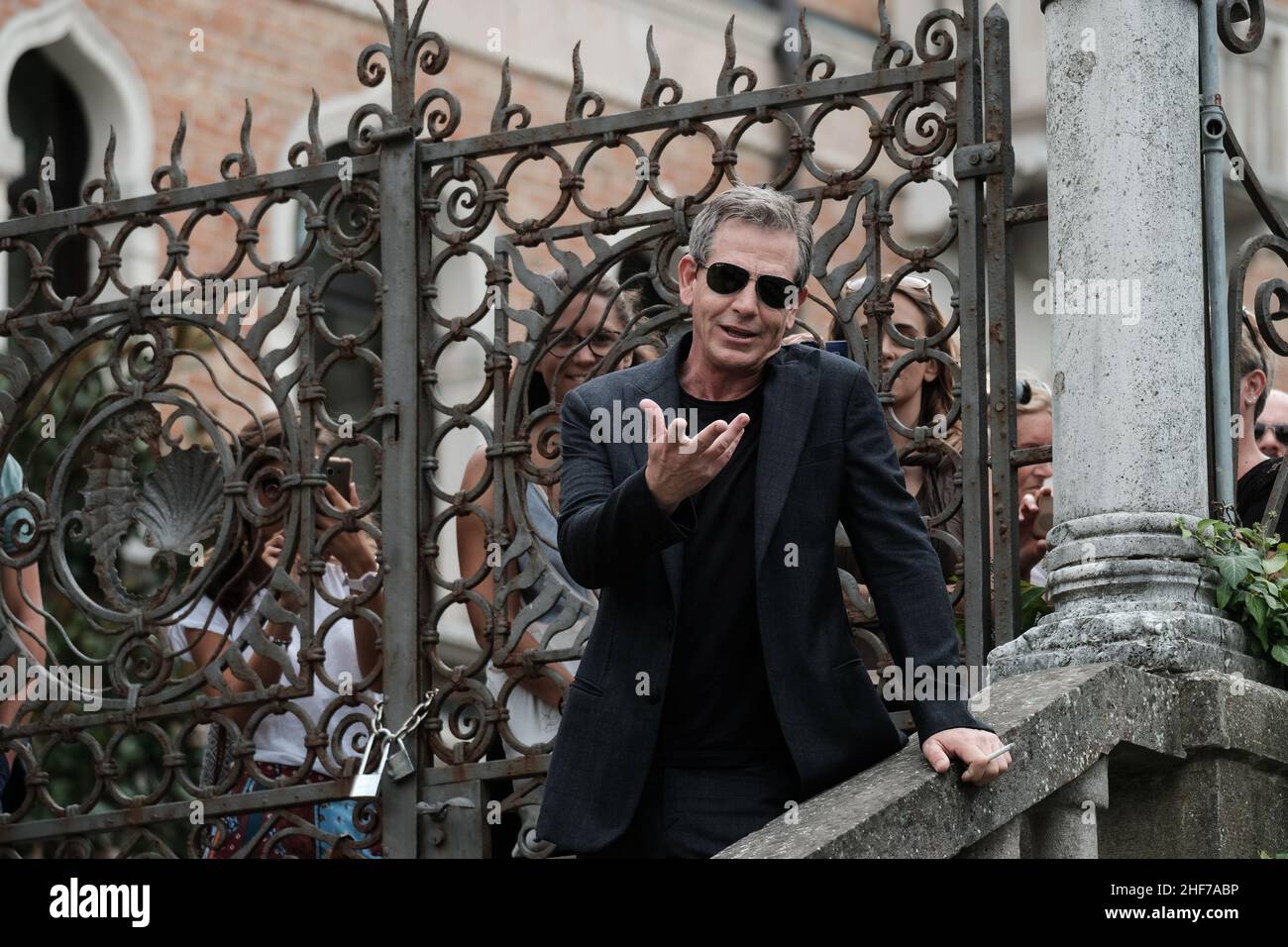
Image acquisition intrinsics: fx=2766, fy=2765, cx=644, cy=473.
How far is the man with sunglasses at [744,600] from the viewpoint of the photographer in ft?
18.5

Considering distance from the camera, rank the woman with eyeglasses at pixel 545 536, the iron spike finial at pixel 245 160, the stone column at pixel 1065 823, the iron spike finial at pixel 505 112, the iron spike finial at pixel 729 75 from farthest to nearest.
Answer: the iron spike finial at pixel 245 160
the iron spike finial at pixel 505 112
the woman with eyeglasses at pixel 545 536
the iron spike finial at pixel 729 75
the stone column at pixel 1065 823

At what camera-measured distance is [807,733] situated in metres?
5.66

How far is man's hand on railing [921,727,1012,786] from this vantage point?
18.2ft

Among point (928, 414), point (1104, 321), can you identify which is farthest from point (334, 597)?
point (1104, 321)

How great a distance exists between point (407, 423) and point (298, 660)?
769 mm

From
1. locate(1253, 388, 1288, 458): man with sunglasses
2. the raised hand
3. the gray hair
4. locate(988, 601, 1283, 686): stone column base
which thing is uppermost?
the gray hair

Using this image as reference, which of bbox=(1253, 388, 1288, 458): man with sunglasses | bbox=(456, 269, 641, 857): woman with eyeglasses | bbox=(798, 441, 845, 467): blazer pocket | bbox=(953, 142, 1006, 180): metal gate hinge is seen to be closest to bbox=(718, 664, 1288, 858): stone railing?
bbox=(798, 441, 845, 467): blazer pocket

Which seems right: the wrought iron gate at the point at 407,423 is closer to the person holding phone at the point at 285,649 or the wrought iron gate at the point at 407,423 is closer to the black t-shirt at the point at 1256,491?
the person holding phone at the point at 285,649

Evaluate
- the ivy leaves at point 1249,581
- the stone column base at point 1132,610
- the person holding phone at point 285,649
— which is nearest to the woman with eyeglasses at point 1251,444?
the ivy leaves at point 1249,581

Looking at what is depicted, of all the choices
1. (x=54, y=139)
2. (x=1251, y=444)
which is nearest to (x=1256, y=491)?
(x=1251, y=444)

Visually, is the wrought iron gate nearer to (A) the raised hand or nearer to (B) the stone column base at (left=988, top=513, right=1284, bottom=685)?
(B) the stone column base at (left=988, top=513, right=1284, bottom=685)

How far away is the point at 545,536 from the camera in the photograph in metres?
7.99

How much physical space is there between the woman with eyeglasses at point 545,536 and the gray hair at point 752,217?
1.97 metres
